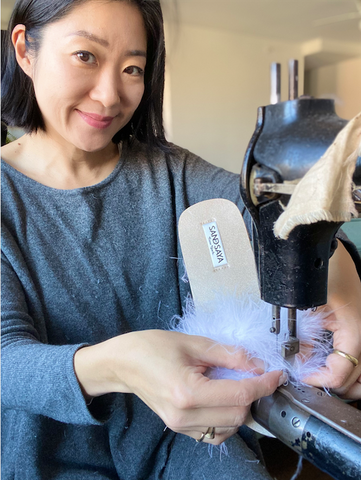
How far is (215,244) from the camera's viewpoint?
30.1 inches

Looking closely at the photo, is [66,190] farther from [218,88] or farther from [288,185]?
[218,88]

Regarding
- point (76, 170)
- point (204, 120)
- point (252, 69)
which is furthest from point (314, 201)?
point (252, 69)

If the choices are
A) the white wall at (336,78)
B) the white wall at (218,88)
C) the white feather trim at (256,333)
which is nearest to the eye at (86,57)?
the white feather trim at (256,333)

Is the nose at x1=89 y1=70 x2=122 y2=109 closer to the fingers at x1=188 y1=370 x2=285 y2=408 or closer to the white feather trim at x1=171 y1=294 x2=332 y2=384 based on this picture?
the white feather trim at x1=171 y1=294 x2=332 y2=384

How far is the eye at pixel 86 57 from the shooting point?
0.68 m

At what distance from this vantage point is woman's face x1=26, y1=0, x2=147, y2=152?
26.7 inches

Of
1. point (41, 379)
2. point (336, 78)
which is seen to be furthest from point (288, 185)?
point (336, 78)

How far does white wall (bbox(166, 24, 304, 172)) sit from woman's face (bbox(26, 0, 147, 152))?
308cm

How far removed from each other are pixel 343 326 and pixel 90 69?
0.62m

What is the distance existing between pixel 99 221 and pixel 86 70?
307mm

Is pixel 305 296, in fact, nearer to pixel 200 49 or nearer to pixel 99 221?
pixel 99 221

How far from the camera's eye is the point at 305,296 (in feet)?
1.61

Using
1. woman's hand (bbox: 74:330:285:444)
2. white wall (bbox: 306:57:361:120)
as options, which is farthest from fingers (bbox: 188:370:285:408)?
white wall (bbox: 306:57:361:120)

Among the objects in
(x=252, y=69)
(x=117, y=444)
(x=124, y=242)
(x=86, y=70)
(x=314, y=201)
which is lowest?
(x=117, y=444)
